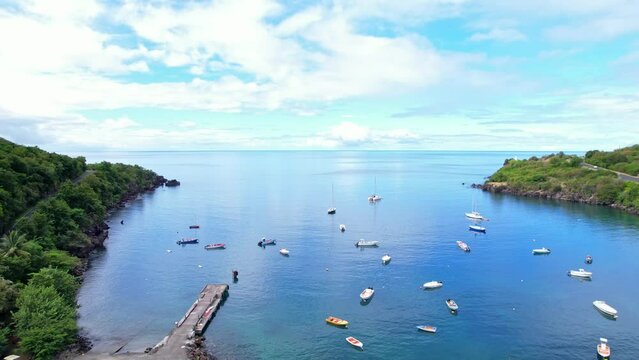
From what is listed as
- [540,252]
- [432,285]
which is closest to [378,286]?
[432,285]

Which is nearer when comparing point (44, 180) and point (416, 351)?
point (416, 351)

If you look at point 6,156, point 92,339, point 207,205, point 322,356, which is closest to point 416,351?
point 322,356

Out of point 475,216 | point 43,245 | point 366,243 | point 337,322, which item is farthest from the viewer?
point 475,216

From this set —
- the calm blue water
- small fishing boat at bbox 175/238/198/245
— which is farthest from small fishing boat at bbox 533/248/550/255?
small fishing boat at bbox 175/238/198/245

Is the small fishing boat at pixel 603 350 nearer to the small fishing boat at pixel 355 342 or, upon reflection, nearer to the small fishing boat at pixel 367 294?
the small fishing boat at pixel 355 342

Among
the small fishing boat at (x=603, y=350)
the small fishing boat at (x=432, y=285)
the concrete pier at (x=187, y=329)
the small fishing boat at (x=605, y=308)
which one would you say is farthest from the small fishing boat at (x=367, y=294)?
the small fishing boat at (x=605, y=308)

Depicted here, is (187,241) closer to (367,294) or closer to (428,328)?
(367,294)

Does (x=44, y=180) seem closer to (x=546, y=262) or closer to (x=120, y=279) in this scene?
(x=120, y=279)
